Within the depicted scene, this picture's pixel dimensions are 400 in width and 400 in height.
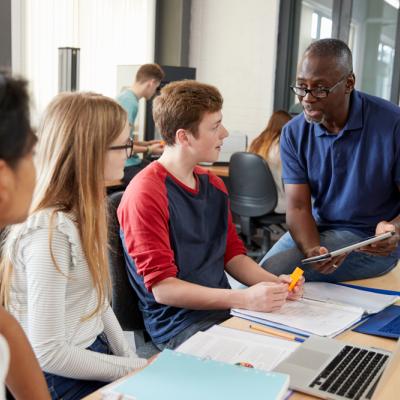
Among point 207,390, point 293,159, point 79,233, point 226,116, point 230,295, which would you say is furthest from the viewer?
point 226,116

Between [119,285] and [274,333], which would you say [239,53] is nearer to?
[119,285]

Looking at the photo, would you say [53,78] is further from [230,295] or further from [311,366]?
[311,366]

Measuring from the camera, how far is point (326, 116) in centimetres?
208

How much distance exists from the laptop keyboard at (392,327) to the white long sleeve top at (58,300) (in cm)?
60

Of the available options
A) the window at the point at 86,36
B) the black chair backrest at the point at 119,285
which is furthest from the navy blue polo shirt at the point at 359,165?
the window at the point at 86,36

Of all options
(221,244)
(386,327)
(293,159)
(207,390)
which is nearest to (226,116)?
(293,159)

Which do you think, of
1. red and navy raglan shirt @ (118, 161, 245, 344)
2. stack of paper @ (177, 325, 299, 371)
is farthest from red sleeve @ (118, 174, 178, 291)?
stack of paper @ (177, 325, 299, 371)

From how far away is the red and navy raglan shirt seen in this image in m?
1.60

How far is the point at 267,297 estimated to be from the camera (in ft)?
4.83

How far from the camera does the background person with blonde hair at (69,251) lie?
4.14 ft

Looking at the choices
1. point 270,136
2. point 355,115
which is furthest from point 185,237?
point 270,136

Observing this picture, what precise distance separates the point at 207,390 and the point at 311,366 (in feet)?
0.95

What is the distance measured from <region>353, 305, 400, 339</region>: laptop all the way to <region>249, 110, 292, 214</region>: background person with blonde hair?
2539 mm

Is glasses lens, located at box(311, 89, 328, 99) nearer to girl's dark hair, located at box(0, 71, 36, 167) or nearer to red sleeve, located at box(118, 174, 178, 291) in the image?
red sleeve, located at box(118, 174, 178, 291)
